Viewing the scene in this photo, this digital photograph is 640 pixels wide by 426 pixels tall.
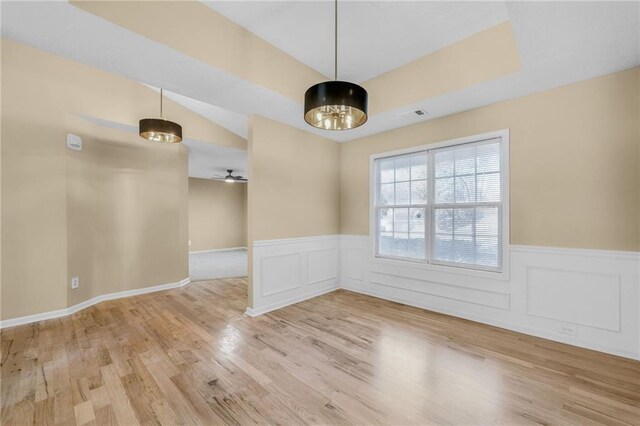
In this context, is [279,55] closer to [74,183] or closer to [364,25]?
[364,25]

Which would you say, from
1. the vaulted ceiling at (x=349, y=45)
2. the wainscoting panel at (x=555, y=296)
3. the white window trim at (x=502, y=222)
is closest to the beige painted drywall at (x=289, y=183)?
the vaulted ceiling at (x=349, y=45)

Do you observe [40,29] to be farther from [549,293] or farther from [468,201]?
[549,293]

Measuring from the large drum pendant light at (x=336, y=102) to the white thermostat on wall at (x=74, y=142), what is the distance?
11.2 feet

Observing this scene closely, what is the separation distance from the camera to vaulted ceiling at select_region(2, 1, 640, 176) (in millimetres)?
1825

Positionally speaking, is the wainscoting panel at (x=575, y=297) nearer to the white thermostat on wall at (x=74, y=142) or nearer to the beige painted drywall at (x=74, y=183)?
the beige painted drywall at (x=74, y=183)

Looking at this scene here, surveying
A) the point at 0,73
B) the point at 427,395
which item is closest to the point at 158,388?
the point at 427,395

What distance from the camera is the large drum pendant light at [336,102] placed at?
1.77 metres

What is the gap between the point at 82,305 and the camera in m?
3.56

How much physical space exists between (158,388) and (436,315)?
3.06 meters

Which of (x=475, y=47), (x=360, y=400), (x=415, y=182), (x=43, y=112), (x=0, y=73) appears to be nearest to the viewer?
(x=360, y=400)

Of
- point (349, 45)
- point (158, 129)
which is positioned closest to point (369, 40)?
point (349, 45)

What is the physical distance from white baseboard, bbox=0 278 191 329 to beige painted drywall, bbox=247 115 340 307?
2.15 m

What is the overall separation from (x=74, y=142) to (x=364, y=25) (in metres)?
3.90

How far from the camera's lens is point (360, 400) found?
5.91 feet
